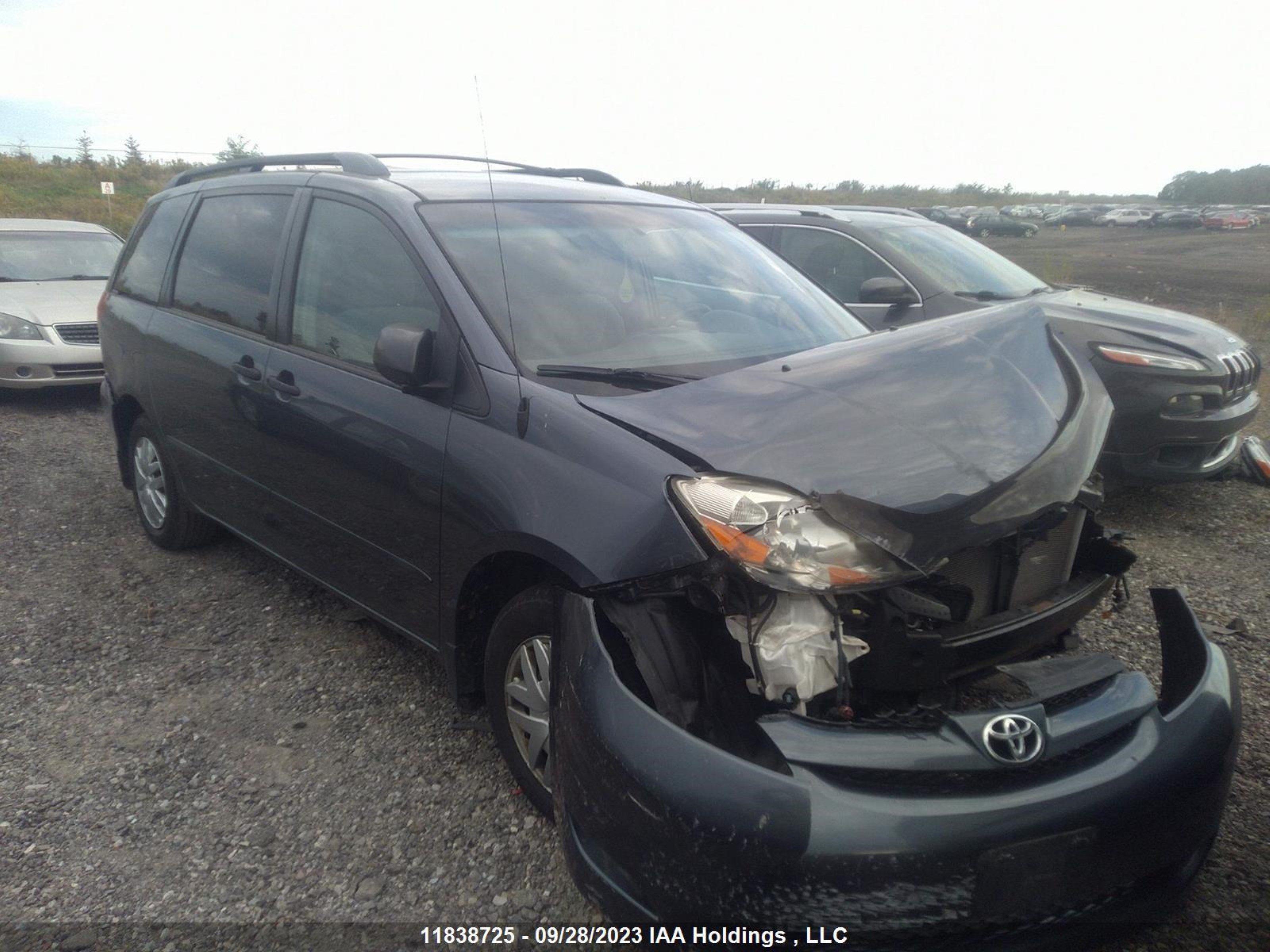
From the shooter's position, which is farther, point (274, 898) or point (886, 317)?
point (886, 317)

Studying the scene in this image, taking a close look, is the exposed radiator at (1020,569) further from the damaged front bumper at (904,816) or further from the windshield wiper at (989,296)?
the windshield wiper at (989,296)

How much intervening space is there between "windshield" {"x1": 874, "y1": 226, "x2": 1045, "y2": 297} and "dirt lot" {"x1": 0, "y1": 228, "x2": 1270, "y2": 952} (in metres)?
1.91

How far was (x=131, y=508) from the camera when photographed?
5453 millimetres

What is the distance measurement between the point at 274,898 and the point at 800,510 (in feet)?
5.63

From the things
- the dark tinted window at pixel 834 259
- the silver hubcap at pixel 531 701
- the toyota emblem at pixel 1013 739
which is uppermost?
the dark tinted window at pixel 834 259

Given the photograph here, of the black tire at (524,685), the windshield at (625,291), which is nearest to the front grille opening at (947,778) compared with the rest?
the black tire at (524,685)

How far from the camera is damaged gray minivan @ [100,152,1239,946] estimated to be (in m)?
1.77

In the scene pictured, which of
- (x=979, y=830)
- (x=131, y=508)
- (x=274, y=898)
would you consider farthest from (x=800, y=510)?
(x=131, y=508)

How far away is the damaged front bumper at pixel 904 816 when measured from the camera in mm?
1715

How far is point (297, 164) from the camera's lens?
3885 mm

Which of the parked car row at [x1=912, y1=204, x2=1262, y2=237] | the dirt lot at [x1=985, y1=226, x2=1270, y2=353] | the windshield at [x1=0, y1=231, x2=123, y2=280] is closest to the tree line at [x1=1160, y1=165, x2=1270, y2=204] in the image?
the parked car row at [x1=912, y1=204, x2=1262, y2=237]

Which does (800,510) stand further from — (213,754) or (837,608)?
(213,754)

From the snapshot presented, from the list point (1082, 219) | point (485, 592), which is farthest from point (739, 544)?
point (1082, 219)

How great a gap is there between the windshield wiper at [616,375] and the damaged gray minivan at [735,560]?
1 centimetres
